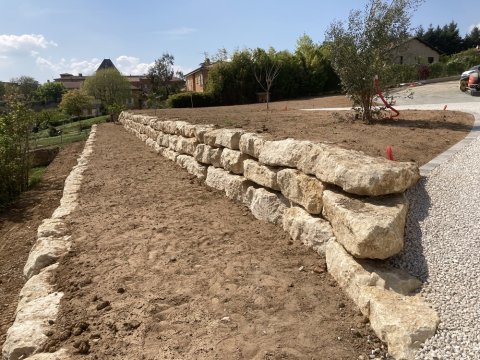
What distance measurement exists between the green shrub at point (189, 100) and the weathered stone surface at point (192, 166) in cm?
2203

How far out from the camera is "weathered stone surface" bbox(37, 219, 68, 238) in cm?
456

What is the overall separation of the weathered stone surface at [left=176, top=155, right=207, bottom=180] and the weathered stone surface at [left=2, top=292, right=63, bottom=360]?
3728mm

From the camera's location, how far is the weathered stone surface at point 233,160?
534cm

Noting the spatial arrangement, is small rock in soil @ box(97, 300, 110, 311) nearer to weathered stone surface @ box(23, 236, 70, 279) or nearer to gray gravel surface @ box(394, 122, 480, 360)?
weathered stone surface @ box(23, 236, 70, 279)

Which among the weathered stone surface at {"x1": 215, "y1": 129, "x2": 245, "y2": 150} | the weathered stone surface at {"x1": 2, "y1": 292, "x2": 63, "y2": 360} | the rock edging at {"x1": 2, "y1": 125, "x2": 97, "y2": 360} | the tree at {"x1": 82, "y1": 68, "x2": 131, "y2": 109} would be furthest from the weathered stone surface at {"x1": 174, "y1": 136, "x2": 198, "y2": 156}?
the tree at {"x1": 82, "y1": 68, "x2": 131, "y2": 109}

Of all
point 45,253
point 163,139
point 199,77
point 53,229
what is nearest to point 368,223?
point 45,253

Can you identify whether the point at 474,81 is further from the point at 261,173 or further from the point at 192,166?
the point at 261,173

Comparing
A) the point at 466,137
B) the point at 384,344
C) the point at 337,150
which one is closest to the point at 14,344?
the point at 384,344

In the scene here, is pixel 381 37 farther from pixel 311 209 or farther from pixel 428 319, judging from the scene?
pixel 428 319

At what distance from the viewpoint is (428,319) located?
91.4 inches

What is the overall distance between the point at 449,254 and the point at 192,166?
5.06 metres

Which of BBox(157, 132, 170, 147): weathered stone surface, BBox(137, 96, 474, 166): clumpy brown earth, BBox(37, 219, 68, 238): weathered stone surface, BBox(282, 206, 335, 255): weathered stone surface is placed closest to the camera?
BBox(282, 206, 335, 255): weathered stone surface

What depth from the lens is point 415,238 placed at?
3.13m

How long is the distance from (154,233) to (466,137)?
5.26 metres
